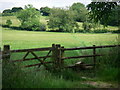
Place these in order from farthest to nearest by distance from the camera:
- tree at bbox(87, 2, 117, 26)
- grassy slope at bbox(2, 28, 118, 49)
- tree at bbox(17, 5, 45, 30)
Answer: tree at bbox(17, 5, 45, 30)
grassy slope at bbox(2, 28, 118, 49)
tree at bbox(87, 2, 117, 26)

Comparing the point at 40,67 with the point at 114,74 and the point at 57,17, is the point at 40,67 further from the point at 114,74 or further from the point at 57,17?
the point at 57,17

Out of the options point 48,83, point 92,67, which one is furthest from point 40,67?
point 48,83

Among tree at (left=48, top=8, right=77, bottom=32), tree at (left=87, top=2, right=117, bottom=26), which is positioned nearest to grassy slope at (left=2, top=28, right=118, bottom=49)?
tree at (left=48, top=8, right=77, bottom=32)

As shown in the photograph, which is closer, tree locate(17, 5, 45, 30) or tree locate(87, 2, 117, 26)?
tree locate(87, 2, 117, 26)

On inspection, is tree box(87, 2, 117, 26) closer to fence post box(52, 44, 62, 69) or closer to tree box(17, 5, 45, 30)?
fence post box(52, 44, 62, 69)

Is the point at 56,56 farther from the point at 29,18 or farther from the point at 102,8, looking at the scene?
the point at 29,18

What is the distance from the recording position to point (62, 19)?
99.0 ft

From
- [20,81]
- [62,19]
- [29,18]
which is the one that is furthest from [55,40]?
[20,81]

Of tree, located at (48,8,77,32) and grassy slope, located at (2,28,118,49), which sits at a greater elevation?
tree, located at (48,8,77,32)

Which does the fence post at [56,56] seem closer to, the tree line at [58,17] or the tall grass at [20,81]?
the tall grass at [20,81]

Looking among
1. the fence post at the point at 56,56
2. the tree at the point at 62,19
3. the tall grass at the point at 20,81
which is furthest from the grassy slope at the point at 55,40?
the tall grass at the point at 20,81

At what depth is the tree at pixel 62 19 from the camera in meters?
28.2

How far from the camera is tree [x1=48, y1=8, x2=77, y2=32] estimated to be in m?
28.2

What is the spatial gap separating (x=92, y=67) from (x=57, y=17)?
76.2ft
